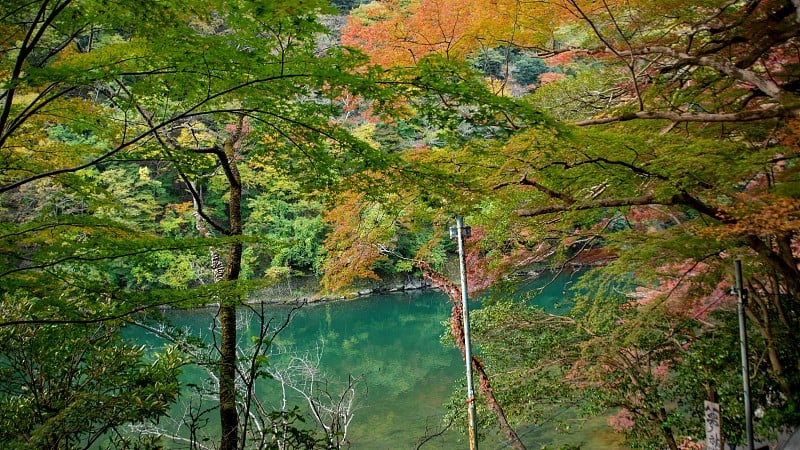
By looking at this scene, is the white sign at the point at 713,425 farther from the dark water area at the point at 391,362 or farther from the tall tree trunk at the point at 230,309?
the tall tree trunk at the point at 230,309

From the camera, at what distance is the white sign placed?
4.70m

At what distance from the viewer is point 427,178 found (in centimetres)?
304

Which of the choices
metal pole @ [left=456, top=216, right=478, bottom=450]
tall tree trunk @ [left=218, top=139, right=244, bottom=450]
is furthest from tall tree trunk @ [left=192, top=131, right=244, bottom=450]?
metal pole @ [left=456, top=216, right=478, bottom=450]

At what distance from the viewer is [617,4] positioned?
4926 millimetres

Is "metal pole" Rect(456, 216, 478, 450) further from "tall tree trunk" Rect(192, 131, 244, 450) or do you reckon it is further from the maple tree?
"tall tree trunk" Rect(192, 131, 244, 450)

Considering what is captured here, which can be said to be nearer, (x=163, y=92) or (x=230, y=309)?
(x=163, y=92)

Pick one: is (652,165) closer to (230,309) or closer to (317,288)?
(230,309)

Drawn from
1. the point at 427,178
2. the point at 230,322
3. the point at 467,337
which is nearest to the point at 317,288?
the point at 467,337

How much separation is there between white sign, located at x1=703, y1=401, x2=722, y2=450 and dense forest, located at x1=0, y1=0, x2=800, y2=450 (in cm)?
84

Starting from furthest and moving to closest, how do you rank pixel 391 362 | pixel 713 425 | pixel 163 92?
pixel 391 362 < pixel 713 425 < pixel 163 92

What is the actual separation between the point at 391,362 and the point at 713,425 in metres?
9.06

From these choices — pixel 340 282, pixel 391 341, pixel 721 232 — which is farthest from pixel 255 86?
pixel 391 341

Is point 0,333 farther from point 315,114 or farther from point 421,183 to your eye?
point 421,183

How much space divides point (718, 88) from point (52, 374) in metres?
6.03
